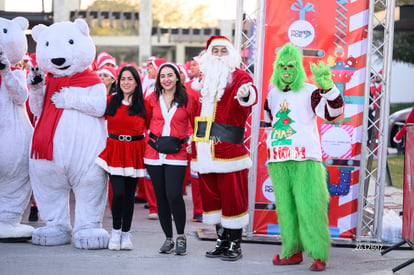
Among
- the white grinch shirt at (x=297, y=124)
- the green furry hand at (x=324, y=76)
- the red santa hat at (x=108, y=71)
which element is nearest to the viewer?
the green furry hand at (x=324, y=76)

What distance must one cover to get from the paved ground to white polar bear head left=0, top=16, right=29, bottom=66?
6.09ft

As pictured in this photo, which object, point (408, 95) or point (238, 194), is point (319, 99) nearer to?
point (238, 194)

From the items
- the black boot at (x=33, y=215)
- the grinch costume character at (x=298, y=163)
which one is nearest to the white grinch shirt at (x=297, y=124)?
the grinch costume character at (x=298, y=163)

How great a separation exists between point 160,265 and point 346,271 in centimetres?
162

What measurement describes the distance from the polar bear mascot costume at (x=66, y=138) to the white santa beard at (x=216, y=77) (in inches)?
41.6

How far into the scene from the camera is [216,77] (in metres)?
5.93

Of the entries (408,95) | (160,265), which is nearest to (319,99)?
(160,265)

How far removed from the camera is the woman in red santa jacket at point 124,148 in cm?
614

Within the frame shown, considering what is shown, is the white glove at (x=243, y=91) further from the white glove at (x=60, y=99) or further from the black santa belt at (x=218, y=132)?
the white glove at (x=60, y=99)

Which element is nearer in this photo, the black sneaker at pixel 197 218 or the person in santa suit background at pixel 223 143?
the person in santa suit background at pixel 223 143

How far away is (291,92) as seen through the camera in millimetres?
5852

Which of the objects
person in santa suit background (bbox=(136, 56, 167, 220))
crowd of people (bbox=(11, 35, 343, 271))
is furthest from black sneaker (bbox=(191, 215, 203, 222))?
crowd of people (bbox=(11, 35, 343, 271))

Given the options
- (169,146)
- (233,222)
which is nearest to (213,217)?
(233,222)

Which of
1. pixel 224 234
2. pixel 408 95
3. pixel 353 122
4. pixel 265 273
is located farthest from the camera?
pixel 408 95
